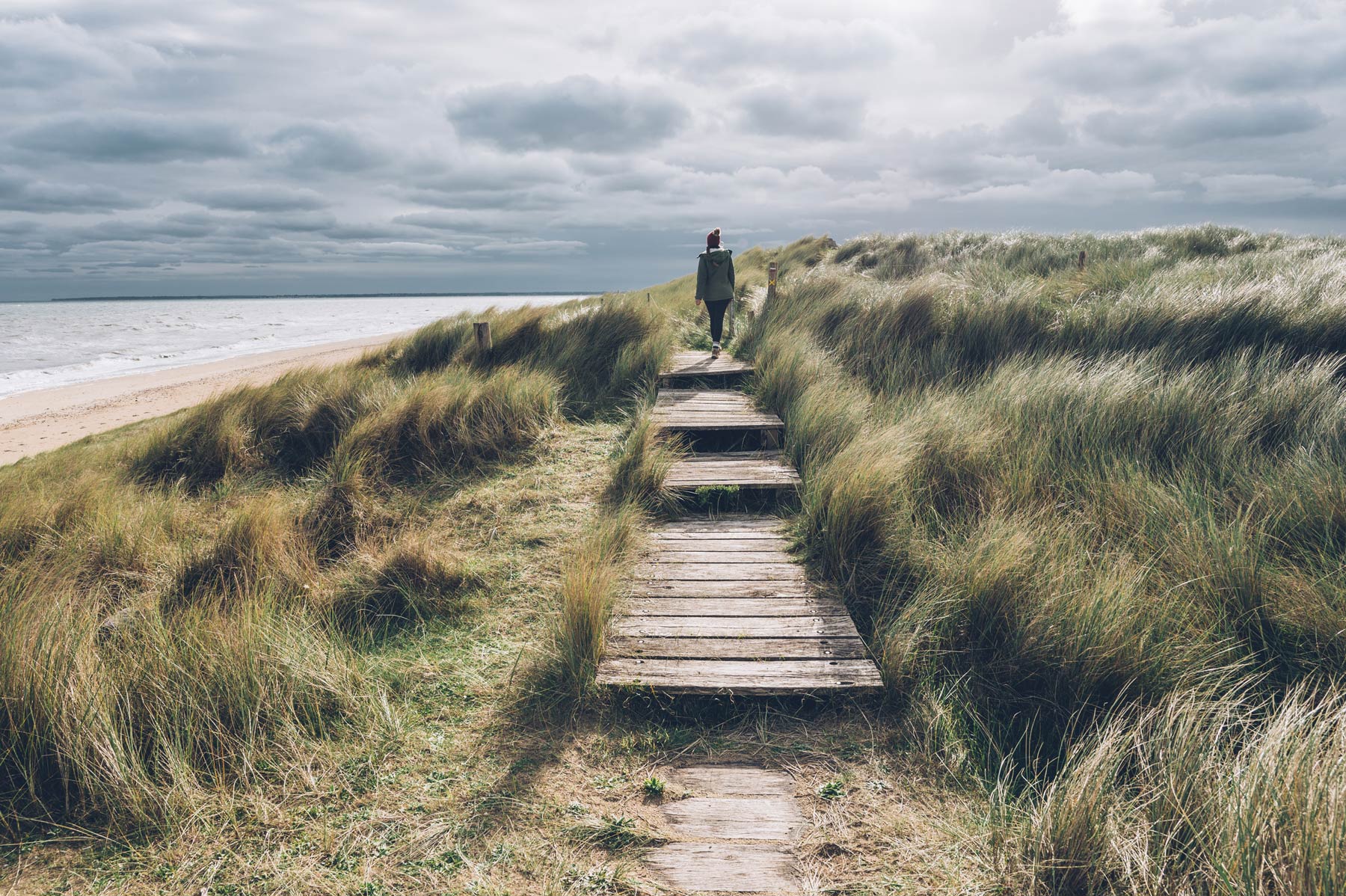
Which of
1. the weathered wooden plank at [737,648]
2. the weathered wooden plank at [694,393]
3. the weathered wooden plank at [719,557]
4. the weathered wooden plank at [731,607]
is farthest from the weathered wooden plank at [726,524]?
the weathered wooden plank at [694,393]

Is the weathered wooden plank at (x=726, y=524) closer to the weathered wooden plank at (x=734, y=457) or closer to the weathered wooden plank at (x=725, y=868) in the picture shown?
the weathered wooden plank at (x=734, y=457)

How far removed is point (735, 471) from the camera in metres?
5.82

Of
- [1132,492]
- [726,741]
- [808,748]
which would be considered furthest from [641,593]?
[1132,492]

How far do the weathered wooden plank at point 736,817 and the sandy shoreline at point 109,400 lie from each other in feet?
28.1

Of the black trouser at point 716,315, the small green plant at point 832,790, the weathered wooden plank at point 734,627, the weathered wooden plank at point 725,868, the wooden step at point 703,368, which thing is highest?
the black trouser at point 716,315

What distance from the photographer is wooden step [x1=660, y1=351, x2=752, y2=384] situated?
8977 millimetres

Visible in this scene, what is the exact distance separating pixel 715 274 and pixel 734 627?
772 cm

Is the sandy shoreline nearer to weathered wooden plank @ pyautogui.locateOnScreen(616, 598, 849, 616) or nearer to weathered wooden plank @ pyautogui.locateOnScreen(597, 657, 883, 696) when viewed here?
weathered wooden plank @ pyautogui.locateOnScreen(616, 598, 849, 616)

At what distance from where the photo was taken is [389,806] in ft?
8.57

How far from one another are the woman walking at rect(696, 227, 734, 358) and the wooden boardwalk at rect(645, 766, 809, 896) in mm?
8208

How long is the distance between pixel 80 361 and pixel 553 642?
31136 millimetres

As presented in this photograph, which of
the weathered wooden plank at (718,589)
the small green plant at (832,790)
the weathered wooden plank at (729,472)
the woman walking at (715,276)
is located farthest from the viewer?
the woman walking at (715,276)

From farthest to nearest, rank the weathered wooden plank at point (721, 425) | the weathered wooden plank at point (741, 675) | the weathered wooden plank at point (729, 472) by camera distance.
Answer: the weathered wooden plank at point (721, 425)
the weathered wooden plank at point (729, 472)
the weathered wooden plank at point (741, 675)

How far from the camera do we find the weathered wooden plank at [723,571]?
420 cm
